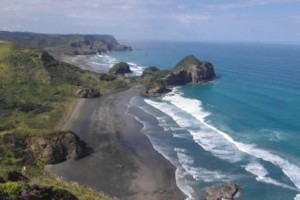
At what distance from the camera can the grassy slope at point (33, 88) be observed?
93.0m

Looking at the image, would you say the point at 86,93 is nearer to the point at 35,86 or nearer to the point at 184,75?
the point at 35,86

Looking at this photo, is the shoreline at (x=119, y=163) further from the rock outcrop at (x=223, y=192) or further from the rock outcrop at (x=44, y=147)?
the rock outcrop at (x=223, y=192)

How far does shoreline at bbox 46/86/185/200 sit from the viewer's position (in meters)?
61.3

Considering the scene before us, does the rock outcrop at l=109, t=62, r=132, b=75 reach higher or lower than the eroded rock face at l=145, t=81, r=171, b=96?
lower

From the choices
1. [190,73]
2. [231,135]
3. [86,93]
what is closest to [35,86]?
[86,93]

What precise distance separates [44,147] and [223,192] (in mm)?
32591

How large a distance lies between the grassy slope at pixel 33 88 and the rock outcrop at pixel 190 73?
18.3 meters

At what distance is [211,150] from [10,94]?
65.0 m

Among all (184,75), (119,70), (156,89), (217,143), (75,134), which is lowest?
(119,70)

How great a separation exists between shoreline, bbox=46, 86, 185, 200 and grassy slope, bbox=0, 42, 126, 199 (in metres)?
6.44

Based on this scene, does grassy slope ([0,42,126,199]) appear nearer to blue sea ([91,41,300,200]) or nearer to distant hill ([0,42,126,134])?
distant hill ([0,42,126,134])

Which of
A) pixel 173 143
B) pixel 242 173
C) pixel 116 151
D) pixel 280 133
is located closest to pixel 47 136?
pixel 116 151

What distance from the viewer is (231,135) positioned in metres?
84.4

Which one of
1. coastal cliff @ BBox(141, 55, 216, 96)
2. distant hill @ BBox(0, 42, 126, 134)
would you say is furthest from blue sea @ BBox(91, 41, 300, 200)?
distant hill @ BBox(0, 42, 126, 134)
